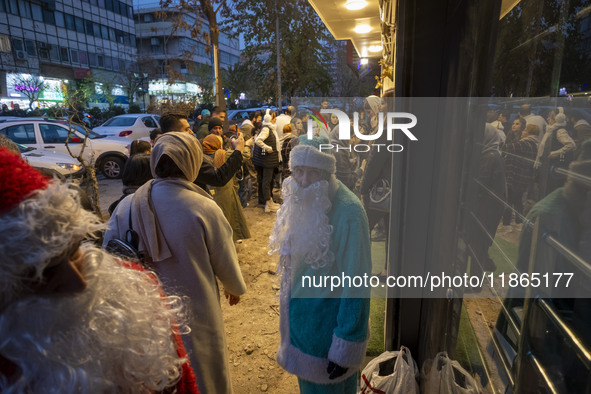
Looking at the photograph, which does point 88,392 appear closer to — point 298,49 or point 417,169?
point 417,169

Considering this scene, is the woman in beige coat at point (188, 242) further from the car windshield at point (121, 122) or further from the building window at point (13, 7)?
the building window at point (13, 7)

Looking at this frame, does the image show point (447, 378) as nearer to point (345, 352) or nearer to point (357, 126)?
point (345, 352)

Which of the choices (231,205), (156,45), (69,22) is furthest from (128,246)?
(156,45)

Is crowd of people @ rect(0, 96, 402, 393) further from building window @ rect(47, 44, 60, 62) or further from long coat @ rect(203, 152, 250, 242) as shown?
building window @ rect(47, 44, 60, 62)

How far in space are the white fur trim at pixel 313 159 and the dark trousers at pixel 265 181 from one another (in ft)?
17.2

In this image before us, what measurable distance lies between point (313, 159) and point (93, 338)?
1330 mm

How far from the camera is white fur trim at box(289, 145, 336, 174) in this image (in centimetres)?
195

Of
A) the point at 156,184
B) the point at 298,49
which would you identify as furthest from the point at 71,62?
the point at 156,184

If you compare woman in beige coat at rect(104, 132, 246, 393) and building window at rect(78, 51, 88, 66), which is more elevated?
building window at rect(78, 51, 88, 66)

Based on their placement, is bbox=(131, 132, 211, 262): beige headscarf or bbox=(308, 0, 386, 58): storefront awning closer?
bbox=(131, 132, 211, 262): beige headscarf

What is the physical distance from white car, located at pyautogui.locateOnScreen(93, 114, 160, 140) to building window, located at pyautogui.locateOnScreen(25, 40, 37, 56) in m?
32.0

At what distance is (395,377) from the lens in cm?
218

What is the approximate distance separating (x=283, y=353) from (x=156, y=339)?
48.5 inches

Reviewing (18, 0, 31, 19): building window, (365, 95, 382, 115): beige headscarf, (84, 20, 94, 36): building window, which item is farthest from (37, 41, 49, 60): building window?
(365, 95, 382, 115): beige headscarf
